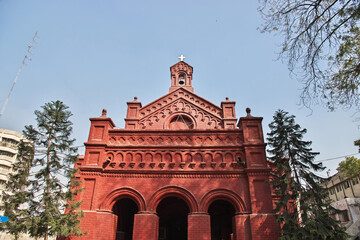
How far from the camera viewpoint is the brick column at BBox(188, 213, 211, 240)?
12.4m

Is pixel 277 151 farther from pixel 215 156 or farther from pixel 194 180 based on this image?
pixel 194 180

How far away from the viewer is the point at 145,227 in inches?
499

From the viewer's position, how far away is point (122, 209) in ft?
53.9

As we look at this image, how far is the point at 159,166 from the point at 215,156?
11.1ft

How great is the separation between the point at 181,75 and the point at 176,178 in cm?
1169

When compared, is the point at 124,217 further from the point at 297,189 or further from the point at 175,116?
the point at 297,189

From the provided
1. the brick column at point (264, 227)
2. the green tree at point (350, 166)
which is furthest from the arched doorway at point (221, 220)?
the green tree at point (350, 166)

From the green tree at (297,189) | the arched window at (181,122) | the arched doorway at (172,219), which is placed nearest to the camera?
the green tree at (297,189)

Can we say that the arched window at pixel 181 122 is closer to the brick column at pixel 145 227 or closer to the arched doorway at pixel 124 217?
the arched doorway at pixel 124 217

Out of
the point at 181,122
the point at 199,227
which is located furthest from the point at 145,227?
the point at 181,122

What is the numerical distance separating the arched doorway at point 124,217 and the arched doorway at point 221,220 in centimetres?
573

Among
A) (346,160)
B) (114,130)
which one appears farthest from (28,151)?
(346,160)

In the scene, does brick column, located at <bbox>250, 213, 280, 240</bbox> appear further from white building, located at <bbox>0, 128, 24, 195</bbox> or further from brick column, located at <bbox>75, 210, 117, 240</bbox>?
white building, located at <bbox>0, 128, 24, 195</bbox>

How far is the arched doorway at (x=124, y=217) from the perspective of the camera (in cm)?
1599
